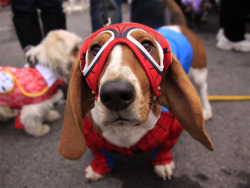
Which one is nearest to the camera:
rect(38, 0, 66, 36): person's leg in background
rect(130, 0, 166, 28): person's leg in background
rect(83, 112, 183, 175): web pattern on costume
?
rect(83, 112, 183, 175): web pattern on costume

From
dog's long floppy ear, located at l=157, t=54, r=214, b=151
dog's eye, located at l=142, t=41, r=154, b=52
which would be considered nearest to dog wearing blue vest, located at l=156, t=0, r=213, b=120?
dog's long floppy ear, located at l=157, t=54, r=214, b=151

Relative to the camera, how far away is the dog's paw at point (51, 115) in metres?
2.22

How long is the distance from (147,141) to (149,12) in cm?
184

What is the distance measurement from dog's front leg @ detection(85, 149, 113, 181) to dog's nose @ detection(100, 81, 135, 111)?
767mm

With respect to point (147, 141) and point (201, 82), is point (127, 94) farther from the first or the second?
point (201, 82)

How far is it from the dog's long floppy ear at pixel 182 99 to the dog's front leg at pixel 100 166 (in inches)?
25.3

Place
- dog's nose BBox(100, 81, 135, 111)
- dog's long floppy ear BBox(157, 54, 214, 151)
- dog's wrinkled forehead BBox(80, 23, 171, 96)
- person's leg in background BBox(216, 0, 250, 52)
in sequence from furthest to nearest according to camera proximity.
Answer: person's leg in background BBox(216, 0, 250, 52), dog's long floppy ear BBox(157, 54, 214, 151), dog's wrinkled forehead BBox(80, 23, 171, 96), dog's nose BBox(100, 81, 135, 111)

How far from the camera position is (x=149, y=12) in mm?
2617

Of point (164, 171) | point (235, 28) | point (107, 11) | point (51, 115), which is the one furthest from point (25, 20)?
point (235, 28)

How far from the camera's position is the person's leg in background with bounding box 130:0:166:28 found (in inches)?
101

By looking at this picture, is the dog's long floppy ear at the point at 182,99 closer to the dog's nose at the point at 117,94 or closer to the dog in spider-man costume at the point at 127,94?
the dog in spider-man costume at the point at 127,94

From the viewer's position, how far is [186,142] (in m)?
1.83

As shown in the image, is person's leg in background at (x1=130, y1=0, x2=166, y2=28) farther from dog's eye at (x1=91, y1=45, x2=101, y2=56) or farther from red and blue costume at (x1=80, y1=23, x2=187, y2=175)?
dog's eye at (x1=91, y1=45, x2=101, y2=56)

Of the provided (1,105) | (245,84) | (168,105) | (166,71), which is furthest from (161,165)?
(245,84)
